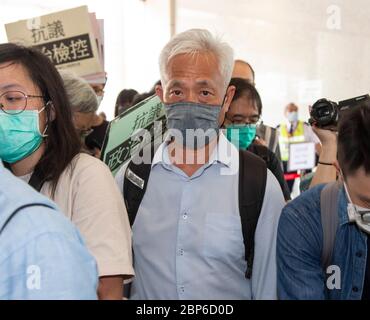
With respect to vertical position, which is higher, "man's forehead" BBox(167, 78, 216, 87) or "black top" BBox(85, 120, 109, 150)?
"man's forehead" BBox(167, 78, 216, 87)

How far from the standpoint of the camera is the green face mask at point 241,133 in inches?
87.4

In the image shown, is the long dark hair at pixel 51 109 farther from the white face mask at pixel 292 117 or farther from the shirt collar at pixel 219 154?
the white face mask at pixel 292 117

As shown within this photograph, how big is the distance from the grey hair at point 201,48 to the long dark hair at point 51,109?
0.43 m

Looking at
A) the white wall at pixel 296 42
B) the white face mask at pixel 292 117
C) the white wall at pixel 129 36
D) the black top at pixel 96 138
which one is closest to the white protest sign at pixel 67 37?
the black top at pixel 96 138

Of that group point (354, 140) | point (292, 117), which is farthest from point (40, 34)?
point (292, 117)

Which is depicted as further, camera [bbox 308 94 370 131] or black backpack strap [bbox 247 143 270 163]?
black backpack strap [bbox 247 143 270 163]

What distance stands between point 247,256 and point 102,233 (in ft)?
1.73

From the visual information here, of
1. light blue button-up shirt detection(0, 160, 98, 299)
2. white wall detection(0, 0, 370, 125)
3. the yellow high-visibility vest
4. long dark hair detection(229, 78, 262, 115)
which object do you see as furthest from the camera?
the yellow high-visibility vest

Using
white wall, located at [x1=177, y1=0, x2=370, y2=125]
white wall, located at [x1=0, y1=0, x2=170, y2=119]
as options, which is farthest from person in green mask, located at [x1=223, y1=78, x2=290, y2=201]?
white wall, located at [x1=0, y1=0, x2=170, y2=119]

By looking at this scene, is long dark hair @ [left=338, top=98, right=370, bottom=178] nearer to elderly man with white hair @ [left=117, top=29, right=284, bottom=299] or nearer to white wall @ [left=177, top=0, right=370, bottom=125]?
elderly man with white hair @ [left=117, top=29, right=284, bottom=299]

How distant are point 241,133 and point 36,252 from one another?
1.67 meters

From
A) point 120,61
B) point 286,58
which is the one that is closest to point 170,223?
point 286,58

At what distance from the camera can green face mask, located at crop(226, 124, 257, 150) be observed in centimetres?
222
